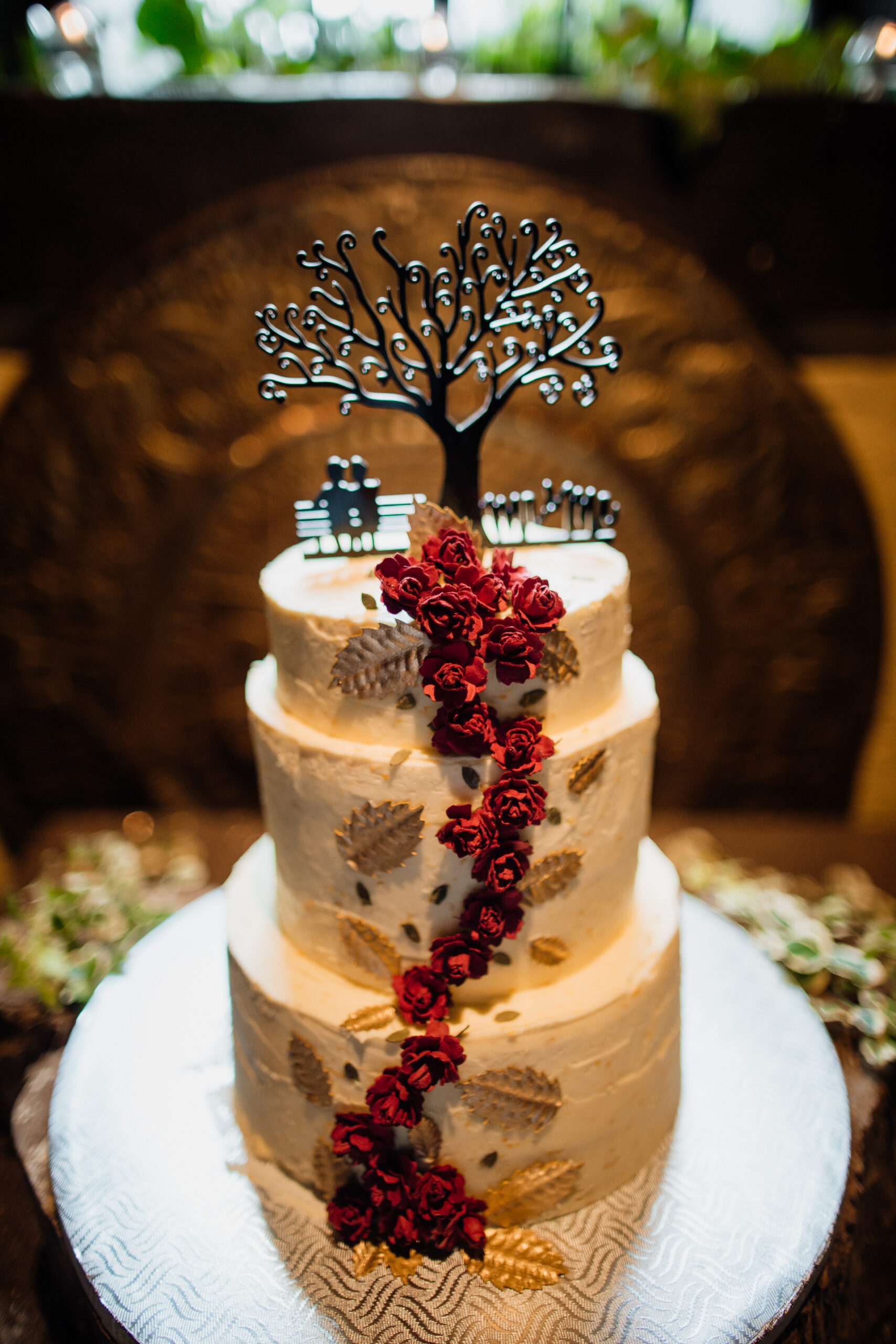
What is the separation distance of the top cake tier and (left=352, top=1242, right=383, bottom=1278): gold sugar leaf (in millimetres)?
922

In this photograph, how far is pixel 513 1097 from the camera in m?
1.49

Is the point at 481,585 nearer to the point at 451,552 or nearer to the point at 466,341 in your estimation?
the point at 451,552

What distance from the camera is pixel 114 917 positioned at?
102 inches

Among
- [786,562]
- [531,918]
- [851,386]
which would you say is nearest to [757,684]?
[786,562]

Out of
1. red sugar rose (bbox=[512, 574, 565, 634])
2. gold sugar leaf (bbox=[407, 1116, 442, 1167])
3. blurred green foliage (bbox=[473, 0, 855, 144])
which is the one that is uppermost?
blurred green foliage (bbox=[473, 0, 855, 144])

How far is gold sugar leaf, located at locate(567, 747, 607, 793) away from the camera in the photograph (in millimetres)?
1447

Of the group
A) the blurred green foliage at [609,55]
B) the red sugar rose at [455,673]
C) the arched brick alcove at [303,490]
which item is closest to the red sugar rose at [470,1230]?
the red sugar rose at [455,673]

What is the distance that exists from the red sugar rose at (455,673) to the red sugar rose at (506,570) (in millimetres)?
165

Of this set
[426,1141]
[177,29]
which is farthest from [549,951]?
[177,29]

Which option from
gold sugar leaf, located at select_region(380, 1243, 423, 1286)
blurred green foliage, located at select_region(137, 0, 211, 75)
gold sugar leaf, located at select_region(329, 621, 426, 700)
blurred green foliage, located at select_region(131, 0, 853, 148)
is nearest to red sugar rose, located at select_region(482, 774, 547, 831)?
gold sugar leaf, located at select_region(329, 621, 426, 700)

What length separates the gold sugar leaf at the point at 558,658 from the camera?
4.60 feet

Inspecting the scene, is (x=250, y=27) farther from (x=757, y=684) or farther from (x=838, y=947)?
(x=838, y=947)

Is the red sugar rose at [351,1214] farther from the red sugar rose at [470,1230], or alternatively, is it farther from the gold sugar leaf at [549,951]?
the gold sugar leaf at [549,951]

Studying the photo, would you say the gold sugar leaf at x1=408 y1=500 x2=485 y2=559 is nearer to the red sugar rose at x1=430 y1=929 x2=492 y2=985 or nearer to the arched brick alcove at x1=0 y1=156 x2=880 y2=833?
the red sugar rose at x1=430 y1=929 x2=492 y2=985
